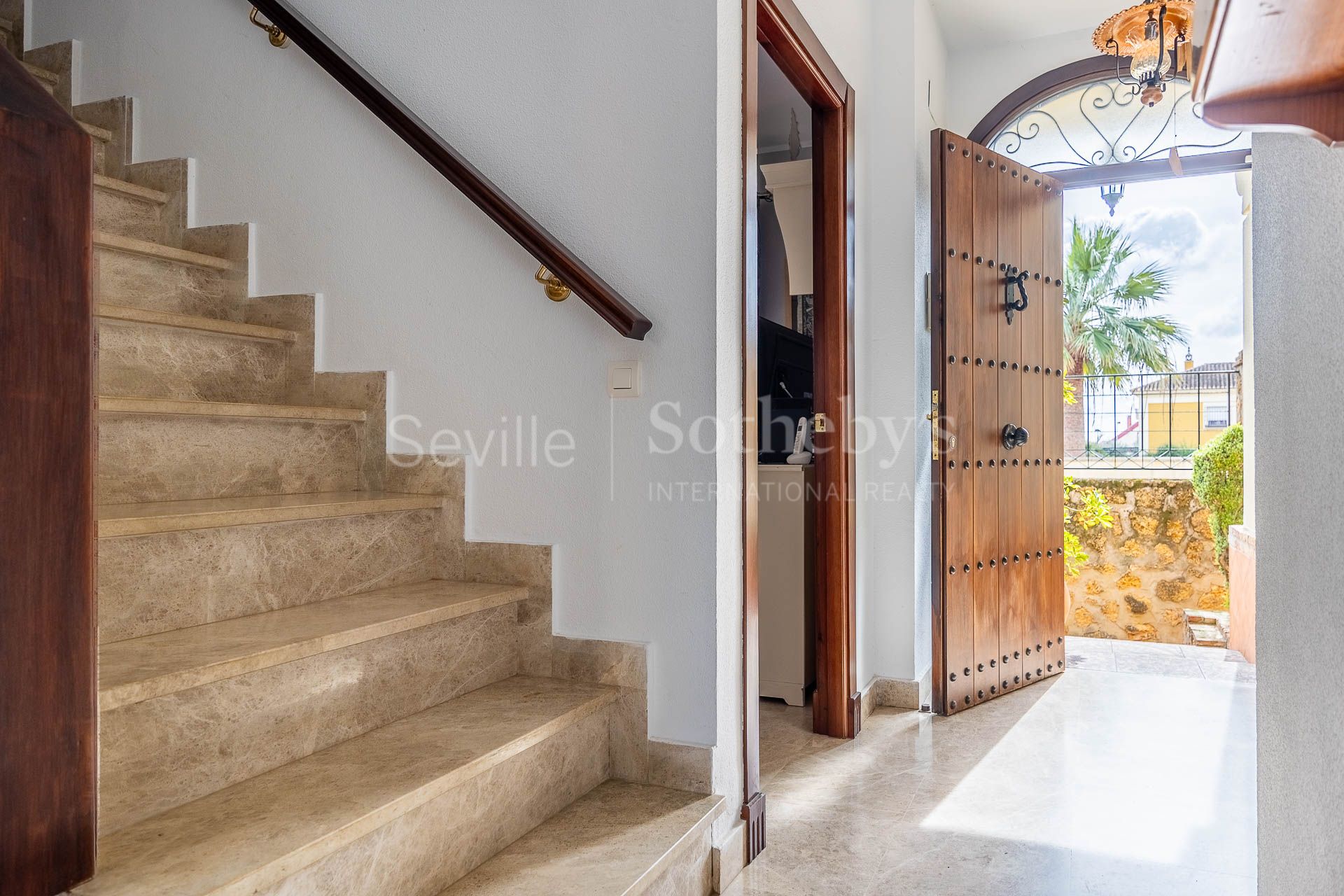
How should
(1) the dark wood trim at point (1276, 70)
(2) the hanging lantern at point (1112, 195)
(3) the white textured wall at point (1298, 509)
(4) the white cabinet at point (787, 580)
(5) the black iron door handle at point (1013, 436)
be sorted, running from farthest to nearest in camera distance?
(2) the hanging lantern at point (1112, 195) → (5) the black iron door handle at point (1013, 436) → (4) the white cabinet at point (787, 580) → (3) the white textured wall at point (1298, 509) → (1) the dark wood trim at point (1276, 70)

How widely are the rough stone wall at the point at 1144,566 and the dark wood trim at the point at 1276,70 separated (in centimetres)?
622

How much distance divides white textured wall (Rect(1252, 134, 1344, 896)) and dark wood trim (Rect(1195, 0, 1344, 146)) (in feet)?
1.34

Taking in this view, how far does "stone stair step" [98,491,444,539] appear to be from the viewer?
1402 mm

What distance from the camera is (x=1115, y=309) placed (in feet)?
32.9

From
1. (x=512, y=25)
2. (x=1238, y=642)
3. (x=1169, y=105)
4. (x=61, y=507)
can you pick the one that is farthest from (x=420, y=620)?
(x=1238, y=642)

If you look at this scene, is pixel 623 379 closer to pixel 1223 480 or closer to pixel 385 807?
pixel 385 807

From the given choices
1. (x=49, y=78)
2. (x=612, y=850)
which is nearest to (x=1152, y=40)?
(x=612, y=850)

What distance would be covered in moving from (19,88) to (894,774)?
7.99 feet

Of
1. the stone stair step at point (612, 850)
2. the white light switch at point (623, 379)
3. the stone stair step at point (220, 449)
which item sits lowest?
the stone stair step at point (612, 850)

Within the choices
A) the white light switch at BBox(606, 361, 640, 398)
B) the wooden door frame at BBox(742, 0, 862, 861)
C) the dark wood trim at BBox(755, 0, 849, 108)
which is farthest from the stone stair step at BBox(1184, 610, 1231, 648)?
the white light switch at BBox(606, 361, 640, 398)

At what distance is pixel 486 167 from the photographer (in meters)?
1.98

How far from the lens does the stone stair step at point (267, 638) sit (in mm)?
1194

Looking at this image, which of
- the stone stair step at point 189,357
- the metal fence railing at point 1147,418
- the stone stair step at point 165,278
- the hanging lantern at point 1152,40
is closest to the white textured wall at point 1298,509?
the hanging lantern at point 1152,40

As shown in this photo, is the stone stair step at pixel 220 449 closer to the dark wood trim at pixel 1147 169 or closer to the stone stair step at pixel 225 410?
the stone stair step at pixel 225 410
